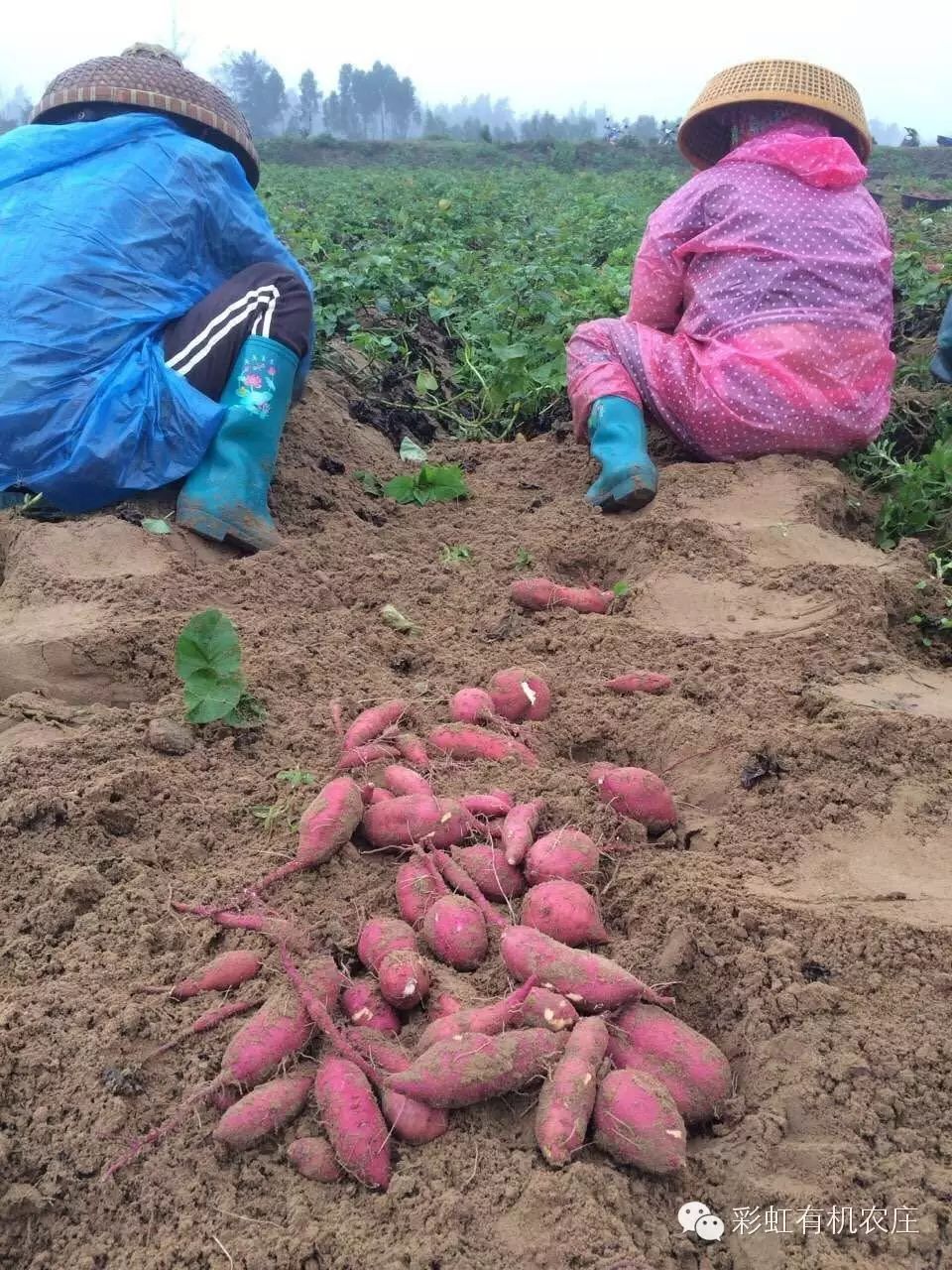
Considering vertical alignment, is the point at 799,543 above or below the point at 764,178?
below

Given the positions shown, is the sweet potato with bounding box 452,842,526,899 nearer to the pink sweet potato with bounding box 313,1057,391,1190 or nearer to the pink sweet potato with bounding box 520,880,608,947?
the pink sweet potato with bounding box 520,880,608,947

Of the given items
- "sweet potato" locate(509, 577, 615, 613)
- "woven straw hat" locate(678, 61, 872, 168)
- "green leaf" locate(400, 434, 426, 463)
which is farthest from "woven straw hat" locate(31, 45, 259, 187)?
Answer: "sweet potato" locate(509, 577, 615, 613)

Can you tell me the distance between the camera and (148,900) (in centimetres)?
174

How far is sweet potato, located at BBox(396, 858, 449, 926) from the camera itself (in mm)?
1710

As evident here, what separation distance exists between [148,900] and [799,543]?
2174mm

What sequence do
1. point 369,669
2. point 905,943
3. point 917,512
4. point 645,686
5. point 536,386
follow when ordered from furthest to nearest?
point 536,386
point 917,512
point 369,669
point 645,686
point 905,943

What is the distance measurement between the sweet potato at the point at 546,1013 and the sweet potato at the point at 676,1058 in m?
0.07

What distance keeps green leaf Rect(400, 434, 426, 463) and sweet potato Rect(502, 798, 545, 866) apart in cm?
261

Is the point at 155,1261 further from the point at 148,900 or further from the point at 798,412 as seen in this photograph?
the point at 798,412

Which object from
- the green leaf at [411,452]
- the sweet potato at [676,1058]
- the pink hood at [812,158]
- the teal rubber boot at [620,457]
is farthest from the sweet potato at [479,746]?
the pink hood at [812,158]

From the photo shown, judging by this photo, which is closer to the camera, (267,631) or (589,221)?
(267,631)

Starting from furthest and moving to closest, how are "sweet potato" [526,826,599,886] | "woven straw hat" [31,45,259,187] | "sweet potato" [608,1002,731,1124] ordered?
"woven straw hat" [31,45,259,187]
"sweet potato" [526,826,599,886]
"sweet potato" [608,1002,731,1124]

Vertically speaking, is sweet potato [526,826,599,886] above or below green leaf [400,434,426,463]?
below

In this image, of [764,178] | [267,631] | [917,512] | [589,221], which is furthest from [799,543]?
[589,221]
